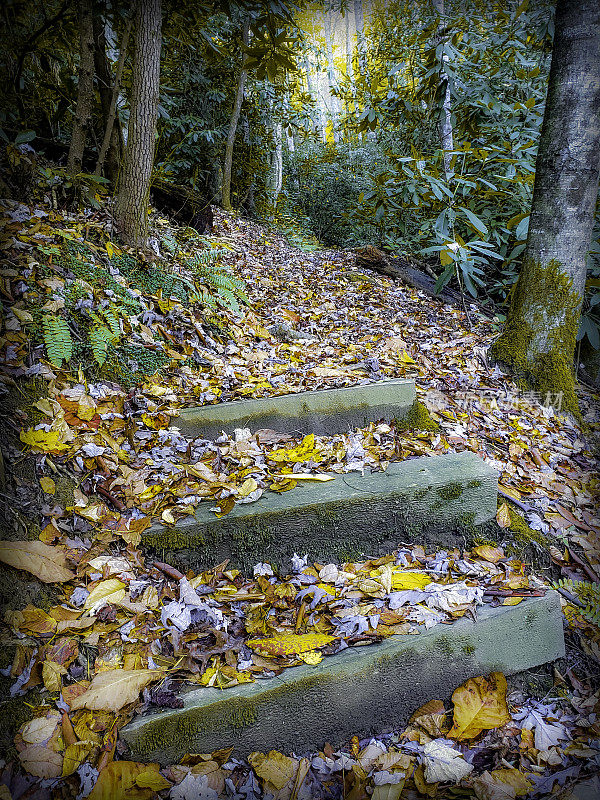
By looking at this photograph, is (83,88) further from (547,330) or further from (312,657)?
(312,657)

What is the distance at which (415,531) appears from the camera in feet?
7.07

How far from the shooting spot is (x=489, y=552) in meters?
2.14

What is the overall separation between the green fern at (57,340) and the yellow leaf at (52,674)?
1.47 m

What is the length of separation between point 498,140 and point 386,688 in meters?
6.35

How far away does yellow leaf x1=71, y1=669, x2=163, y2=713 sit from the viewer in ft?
4.63

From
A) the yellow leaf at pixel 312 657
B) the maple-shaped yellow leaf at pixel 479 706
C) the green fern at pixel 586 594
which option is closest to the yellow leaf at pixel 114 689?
the yellow leaf at pixel 312 657

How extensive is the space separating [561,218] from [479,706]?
3.21m

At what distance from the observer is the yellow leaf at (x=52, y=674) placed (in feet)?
4.69

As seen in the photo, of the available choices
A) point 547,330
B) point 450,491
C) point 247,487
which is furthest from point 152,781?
point 547,330

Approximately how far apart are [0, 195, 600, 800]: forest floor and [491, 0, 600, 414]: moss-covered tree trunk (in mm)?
304

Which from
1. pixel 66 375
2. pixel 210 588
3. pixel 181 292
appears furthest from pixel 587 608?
pixel 181 292

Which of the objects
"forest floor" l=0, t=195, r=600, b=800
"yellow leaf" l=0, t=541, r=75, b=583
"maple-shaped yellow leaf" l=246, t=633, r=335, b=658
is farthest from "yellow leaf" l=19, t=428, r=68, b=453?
"maple-shaped yellow leaf" l=246, t=633, r=335, b=658

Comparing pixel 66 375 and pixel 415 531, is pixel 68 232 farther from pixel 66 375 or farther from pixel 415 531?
pixel 415 531

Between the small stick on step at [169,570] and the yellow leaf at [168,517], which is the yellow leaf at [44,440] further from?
the small stick on step at [169,570]
